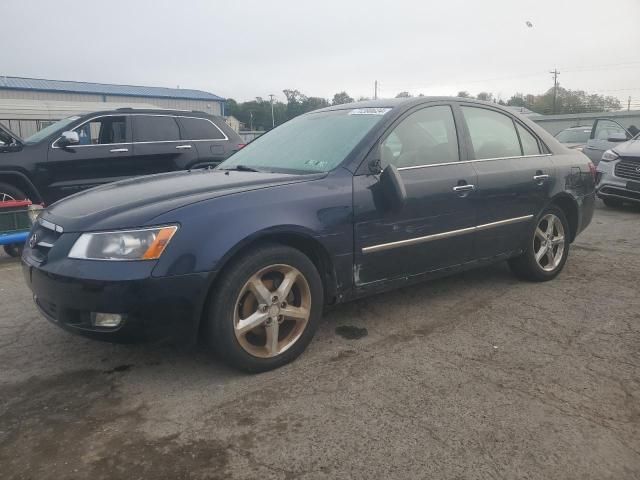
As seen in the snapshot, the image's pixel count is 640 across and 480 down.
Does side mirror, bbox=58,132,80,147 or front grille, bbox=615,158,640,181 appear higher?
side mirror, bbox=58,132,80,147

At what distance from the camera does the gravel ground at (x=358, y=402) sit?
2258 mm

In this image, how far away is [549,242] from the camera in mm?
4852

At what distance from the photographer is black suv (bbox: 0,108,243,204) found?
22.3 ft

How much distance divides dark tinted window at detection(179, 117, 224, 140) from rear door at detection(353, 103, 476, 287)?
16.3ft

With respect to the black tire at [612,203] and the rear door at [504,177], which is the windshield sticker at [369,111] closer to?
the rear door at [504,177]

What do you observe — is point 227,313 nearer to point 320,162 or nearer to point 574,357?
point 320,162

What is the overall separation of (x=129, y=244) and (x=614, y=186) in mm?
8797

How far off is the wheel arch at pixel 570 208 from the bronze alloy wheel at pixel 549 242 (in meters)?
0.14

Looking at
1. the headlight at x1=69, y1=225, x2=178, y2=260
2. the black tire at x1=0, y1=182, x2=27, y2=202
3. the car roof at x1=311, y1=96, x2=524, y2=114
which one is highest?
the car roof at x1=311, y1=96, x2=524, y2=114

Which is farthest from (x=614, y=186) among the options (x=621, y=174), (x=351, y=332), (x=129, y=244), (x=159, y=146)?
(x=129, y=244)

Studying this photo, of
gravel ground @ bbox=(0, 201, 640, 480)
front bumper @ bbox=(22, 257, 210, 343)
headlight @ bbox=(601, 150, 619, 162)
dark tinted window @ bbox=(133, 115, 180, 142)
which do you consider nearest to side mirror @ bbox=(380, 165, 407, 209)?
gravel ground @ bbox=(0, 201, 640, 480)

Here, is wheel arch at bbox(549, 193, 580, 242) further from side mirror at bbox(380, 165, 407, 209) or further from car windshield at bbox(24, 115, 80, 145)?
car windshield at bbox(24, 115, 80, 145)

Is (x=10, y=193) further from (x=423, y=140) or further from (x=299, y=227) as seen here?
(x=423, y=140)

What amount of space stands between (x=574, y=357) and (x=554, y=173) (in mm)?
2038
